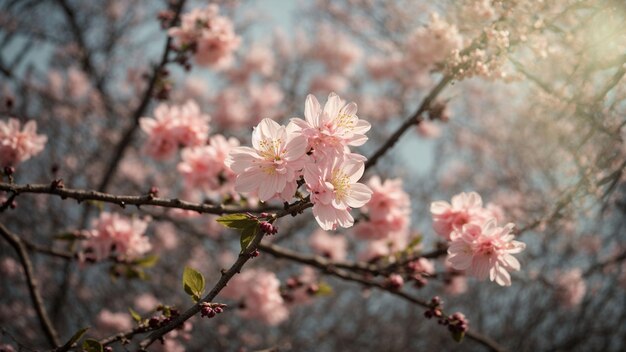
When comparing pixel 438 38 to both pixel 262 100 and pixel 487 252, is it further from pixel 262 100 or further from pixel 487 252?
pixel 262 100

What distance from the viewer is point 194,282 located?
1.81m

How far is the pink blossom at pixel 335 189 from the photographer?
1584mm

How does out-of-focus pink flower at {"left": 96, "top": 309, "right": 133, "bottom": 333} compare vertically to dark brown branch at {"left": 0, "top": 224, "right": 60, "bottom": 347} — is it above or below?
above

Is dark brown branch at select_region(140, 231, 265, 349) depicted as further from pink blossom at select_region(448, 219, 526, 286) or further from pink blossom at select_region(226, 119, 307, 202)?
pink blossom at select_region(448, 219, 526, 286)

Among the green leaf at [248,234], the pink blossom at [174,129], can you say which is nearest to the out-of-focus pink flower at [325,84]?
the pink blossom at [174,129]

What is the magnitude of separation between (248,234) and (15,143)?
1.65 meters

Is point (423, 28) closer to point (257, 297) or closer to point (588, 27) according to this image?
point (588, 27)

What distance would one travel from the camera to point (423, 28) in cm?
296

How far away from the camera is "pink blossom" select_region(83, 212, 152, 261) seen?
2.96m

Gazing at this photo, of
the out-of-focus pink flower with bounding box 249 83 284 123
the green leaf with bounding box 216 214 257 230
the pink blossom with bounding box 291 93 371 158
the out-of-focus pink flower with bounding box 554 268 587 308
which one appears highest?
the out-of-focus pink flower with bounding box 249 83 284 123

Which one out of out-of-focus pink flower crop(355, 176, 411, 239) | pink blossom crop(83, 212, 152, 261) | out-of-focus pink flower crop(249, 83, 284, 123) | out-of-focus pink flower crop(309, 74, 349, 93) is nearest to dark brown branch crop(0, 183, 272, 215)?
pink blossom crop(83, 212, 152, 261)

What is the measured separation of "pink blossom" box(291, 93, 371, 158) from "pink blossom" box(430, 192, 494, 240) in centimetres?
82

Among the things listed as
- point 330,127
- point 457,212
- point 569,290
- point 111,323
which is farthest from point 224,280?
point 569,290

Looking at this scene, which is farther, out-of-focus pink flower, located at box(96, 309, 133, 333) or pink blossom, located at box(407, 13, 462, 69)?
out-of-focus pink flower, located at box(96, 309, 133, 333)
